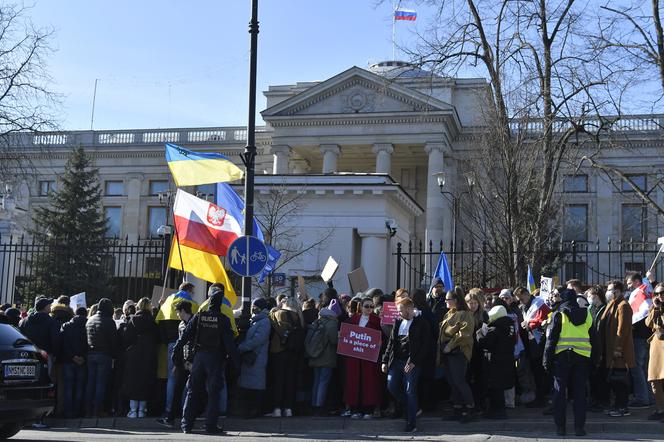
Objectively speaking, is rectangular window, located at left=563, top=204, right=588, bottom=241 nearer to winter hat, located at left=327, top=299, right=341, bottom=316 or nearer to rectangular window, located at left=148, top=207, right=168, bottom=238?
rectangular window, located at left=148, top=207, right=168, bottom=238

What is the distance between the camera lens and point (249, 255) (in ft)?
42.5

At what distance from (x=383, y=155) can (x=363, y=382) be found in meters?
42.6

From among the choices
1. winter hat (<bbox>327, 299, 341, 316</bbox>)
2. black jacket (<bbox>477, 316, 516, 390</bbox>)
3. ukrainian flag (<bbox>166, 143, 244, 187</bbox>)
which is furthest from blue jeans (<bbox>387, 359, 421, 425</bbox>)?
ukrainian flag (<bbox>166, 143, 244, 187</bbox>)

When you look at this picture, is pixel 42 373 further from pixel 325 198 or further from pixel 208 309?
pixel 325 198

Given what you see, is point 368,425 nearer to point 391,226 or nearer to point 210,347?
point 210,347

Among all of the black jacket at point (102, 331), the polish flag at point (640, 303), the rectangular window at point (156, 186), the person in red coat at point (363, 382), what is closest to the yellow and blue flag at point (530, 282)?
the polish flag at point (640, 303)

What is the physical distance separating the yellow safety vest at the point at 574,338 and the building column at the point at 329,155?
1755 inches

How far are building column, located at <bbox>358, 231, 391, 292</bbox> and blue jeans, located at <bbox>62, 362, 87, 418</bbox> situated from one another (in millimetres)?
10383

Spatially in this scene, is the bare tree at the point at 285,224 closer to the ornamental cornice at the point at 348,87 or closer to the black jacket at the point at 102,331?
the black jacket at the point at 102,331

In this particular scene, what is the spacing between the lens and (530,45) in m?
22.7

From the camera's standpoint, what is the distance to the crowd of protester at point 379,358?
11297mm

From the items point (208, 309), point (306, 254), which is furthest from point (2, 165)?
point (208, 309)

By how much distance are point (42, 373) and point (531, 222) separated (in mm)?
12614

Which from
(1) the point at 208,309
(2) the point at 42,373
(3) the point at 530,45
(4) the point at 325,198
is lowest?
(2) the point at 42,373
